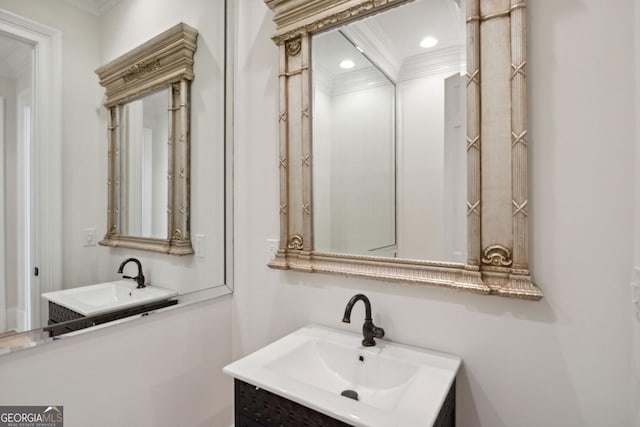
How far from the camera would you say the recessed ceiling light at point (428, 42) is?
1.19 metres

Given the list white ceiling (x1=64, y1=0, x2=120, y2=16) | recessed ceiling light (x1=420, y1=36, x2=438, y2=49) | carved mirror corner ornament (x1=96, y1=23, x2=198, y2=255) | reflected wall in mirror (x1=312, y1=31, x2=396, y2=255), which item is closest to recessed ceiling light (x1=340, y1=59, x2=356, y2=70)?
reflected wall in mirror (x1=312, y1=31, x2=396, y2=255)

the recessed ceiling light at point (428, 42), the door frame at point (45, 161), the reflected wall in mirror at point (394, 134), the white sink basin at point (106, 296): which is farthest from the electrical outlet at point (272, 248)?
the recessed ceiling light at point (428, 42)

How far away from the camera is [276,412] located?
1012 millimetres

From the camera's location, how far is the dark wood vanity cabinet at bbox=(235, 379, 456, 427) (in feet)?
3.06

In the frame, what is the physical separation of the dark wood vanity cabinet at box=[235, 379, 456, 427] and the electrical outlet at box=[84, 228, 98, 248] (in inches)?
31.1

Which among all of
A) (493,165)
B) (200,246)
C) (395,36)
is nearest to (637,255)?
(493,165)

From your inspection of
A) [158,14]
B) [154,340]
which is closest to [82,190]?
[154,340]

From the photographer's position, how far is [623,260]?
91 cm

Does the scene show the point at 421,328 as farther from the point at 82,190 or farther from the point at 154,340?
the point at 82,190

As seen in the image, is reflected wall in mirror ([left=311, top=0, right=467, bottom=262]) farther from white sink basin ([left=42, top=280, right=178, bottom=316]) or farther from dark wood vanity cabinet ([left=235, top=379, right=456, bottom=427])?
white sink basin ([left=42, top=280, right=178, bottom=316])

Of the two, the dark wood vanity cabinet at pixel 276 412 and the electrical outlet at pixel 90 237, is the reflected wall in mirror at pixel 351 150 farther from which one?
the electrical outlet at pixel 90 237

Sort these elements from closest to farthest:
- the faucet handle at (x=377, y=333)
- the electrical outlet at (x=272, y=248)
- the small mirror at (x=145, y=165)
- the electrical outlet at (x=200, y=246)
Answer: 1. the faucet handle at (x=377, y=333)
2. the small mirror at (x=145, y=165)
3. the electrical outlet at (x=272, y=248)
4. the electrical outlet at (x=200, y=246)

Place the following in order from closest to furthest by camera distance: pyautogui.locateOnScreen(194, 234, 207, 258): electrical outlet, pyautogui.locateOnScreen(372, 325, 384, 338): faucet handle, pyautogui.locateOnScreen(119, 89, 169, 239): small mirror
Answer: pyautogui.locateOnScreen(372, 325, 384, 338): faucet handle → pyautogui.locateOnScreen(119, 89, 169, 239): small mirror → pyautogui.locateOnScreen(194, 234, 207, 258): electrical outlet

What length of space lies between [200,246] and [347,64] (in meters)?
1.16
